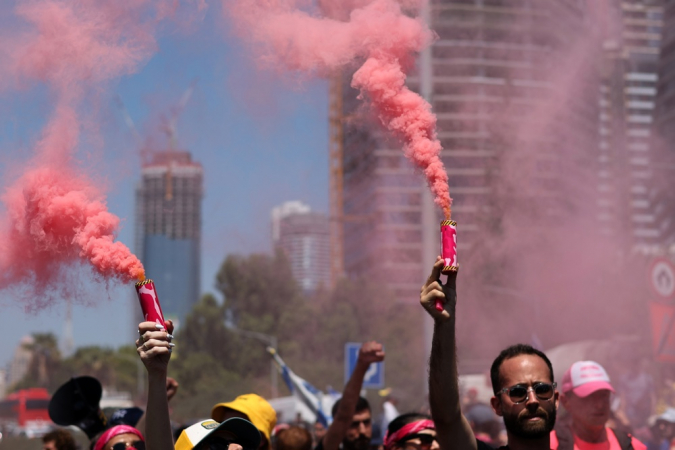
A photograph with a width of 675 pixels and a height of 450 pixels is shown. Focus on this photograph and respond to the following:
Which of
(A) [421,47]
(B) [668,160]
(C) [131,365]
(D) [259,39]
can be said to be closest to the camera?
(A) [421,47]

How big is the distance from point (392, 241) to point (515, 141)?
54.9ft

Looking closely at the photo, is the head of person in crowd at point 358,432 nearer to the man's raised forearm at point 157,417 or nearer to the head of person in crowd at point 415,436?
the head of person in crowd at point 415,436

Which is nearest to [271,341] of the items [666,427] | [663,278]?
[663,278]

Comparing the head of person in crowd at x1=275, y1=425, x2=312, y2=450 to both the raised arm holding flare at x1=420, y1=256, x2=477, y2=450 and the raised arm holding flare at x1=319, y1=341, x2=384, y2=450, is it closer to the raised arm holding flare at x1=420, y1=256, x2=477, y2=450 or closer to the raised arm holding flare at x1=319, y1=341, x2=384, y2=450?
the raised arm holding flare at x1=319, y1=341, x2=384, y2=450

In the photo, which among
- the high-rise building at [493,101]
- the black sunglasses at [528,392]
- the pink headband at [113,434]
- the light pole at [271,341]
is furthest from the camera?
the light pole at [271,341]

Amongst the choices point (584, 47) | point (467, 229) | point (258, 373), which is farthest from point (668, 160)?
point (258, 373)

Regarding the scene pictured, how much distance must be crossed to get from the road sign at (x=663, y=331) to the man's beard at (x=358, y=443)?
7316 millimetres

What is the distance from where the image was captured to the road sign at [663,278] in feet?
38.7

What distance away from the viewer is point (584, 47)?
18203 mm

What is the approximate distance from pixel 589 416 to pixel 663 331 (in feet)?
25.6

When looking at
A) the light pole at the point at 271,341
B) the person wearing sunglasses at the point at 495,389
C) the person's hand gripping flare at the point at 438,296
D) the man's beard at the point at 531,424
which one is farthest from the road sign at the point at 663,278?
the light pole at the point at 271,341

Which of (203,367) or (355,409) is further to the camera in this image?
(203,367)

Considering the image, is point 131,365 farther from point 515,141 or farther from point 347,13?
point 347,13

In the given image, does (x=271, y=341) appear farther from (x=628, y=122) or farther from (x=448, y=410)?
(x=448, y=410)
